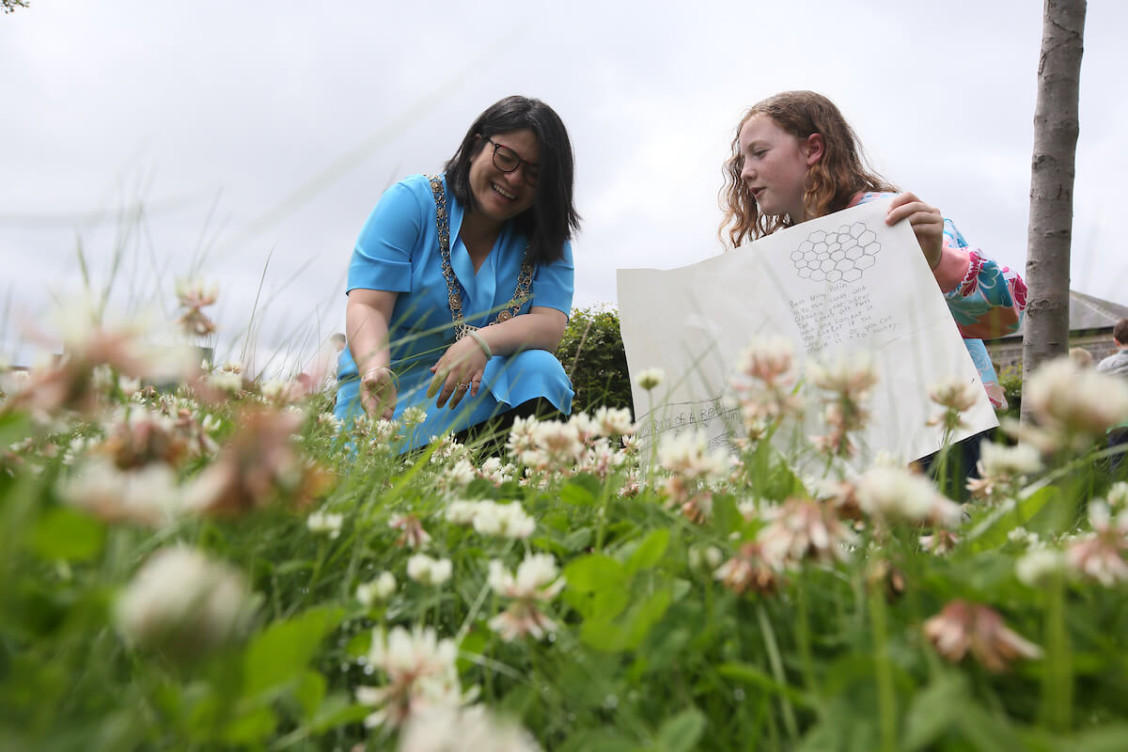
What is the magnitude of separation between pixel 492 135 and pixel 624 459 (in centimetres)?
249

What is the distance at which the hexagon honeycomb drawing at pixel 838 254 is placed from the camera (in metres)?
2.17

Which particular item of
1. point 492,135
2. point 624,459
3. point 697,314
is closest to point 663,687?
point 624,459

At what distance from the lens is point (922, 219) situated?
2.29 metres

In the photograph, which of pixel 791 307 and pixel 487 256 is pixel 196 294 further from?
pixel 487 256

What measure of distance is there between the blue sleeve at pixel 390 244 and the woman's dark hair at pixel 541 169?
0.29 meters

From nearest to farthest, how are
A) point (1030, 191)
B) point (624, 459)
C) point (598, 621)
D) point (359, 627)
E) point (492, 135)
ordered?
1. point (598, 621)
2. point (359, 627)
3. point (624, 459)
4. point (1030, 191)
5. point (492, 135)

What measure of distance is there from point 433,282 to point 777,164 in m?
1.72

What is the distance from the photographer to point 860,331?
2066 millimetres

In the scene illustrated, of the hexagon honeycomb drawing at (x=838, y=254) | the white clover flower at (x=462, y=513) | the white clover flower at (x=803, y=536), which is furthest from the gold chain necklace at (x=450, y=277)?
the white clover flower at (x=803, y=536)

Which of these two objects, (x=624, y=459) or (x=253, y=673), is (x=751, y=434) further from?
(x=253, y=673)

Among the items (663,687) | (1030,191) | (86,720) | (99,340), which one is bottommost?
(663,687)

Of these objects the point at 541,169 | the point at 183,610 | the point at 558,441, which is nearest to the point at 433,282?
the point at 541,169

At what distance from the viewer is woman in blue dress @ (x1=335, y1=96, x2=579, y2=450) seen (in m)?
3.62

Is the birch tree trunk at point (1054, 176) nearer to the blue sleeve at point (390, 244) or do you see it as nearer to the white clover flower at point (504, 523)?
the white clover flower at point (504, 523)
